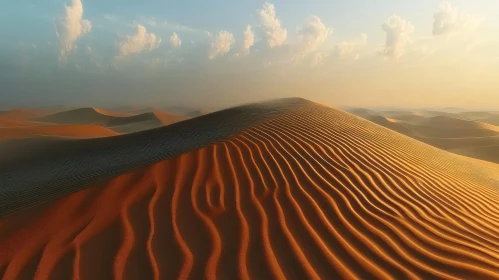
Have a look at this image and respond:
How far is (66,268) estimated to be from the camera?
104 inches

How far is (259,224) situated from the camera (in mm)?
3297

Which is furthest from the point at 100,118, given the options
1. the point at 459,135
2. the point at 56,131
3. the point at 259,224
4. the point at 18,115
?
the point at 259,224

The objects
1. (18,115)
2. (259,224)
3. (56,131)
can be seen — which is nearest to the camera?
(259,224)

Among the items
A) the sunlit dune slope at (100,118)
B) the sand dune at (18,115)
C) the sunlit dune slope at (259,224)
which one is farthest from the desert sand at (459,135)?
the sand dune at (18,115)

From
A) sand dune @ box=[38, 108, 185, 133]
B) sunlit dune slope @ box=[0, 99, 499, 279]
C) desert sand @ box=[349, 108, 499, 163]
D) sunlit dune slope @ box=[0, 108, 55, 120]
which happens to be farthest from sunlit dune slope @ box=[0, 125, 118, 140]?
sunlit dune slope @ box=[0, 108, 55, 120]

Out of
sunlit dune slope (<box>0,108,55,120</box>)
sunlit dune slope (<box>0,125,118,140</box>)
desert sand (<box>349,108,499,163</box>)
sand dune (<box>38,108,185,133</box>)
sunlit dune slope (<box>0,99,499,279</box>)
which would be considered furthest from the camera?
sunlit dune slope (<box>0,108,55,120</box>)

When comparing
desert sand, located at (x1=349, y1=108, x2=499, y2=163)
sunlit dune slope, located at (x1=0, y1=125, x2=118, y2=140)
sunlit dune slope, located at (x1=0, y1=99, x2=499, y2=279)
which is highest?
sunlit dune slope, located at (x1=0, y1=99, x2=499, y2=279)

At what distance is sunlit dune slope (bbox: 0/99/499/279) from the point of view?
8.91 ft

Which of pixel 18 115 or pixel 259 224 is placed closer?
pixel 259 224

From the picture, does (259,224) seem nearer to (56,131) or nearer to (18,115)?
(56,131)

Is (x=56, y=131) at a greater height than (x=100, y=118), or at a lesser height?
greater

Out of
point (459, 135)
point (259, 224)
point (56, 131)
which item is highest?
point (259, 224)

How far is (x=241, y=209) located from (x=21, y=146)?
1010 centimetres

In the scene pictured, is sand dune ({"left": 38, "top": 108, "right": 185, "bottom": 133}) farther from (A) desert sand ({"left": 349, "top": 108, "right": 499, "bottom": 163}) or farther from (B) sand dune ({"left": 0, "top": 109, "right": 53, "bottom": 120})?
(A) desert sand ({"left": 349, "top": 108, "right": 499, "bottom": 163})
